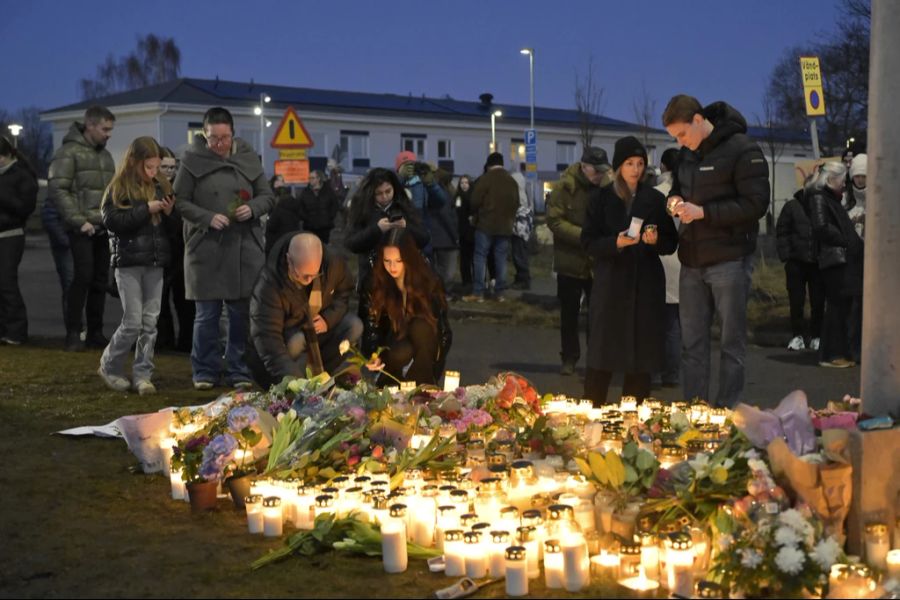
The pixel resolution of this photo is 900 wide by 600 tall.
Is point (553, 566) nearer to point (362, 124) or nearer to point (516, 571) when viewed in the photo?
point (516, 571)

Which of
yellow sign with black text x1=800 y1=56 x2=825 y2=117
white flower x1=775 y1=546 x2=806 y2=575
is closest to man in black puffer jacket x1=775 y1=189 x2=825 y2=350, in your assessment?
yellow sign with black text x1=800 y1=56 x2=825 y2=117

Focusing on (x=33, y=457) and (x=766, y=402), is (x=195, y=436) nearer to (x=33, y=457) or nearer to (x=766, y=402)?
(x=33, y=457)

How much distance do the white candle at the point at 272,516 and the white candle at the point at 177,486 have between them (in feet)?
2.84

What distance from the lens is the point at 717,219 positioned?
7.50m

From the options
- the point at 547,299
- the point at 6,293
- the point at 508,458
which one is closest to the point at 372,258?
the point at 508,458

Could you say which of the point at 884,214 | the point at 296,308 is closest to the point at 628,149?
the point at 296,308

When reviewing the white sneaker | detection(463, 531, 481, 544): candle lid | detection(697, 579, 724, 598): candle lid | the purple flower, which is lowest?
the white sneaker

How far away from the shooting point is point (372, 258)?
31.0 feet

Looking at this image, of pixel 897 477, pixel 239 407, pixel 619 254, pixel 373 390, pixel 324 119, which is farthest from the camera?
pixel 324 119

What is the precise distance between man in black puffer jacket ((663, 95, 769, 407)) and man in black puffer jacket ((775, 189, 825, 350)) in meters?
4.57

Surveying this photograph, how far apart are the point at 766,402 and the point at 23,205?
738cm

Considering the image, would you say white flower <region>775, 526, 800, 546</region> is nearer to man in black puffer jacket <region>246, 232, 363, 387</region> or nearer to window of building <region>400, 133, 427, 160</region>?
man in black puffer jacket <region>246, 232, 363, 387</region>

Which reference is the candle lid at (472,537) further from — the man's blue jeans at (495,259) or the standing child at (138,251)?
the man's blue jeans at (495,259)

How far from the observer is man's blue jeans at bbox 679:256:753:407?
763 cm
